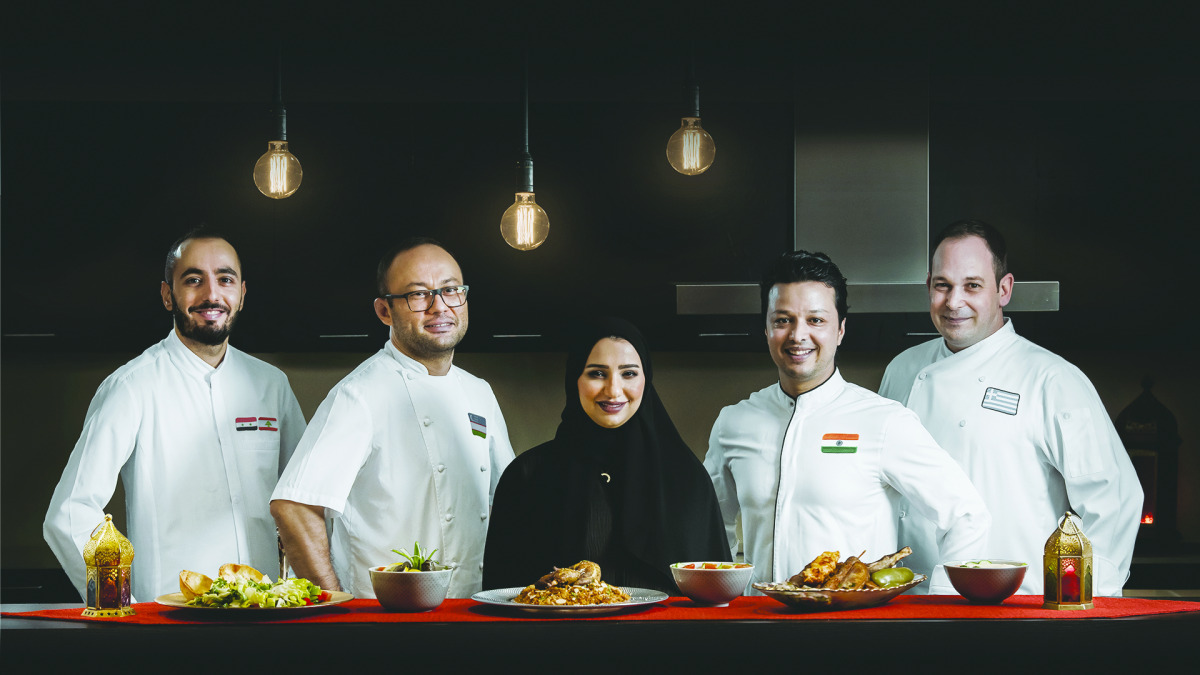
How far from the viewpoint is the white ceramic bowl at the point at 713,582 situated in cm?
176

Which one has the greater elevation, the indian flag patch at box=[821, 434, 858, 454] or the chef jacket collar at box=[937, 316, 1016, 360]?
the chef jacket collar at box=[937, 316, 1016, 360]

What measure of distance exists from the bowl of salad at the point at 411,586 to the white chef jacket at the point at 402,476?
740mm

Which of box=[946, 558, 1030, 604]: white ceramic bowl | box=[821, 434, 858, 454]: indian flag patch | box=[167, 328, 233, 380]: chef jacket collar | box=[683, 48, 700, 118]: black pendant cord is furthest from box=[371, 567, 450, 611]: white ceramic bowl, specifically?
box=[683, 48, 700, 118]: black pendant cord

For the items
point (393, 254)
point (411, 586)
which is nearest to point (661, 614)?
point (411, 586)

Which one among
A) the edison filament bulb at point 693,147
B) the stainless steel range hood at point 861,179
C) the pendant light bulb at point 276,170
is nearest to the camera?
the pendant light bulb at point 276,170

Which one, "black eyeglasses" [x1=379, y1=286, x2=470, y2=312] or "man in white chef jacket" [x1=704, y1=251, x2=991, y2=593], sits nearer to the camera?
"man in white chef jacket" [x1=704, y1=251, x2=991, y2=593]

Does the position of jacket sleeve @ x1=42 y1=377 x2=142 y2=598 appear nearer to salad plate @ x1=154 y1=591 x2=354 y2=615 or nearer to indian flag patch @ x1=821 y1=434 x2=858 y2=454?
salad plate @ x1=154 y1=591 x2=354 y2=615

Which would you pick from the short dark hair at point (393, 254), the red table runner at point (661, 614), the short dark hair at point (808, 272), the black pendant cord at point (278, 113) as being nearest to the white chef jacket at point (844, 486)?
the short dark hair at point (808, 272)

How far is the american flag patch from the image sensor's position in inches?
109

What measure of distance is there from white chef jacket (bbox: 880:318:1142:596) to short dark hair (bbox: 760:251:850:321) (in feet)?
2.03

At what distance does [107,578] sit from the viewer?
175 cm

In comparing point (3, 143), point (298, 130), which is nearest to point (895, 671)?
point (298, 130)

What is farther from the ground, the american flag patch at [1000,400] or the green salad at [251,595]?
the american flag patch at [1000,400]

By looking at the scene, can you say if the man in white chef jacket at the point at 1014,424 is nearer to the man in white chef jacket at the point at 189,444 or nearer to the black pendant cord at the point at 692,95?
the black pendant cord at the point at 692,95
